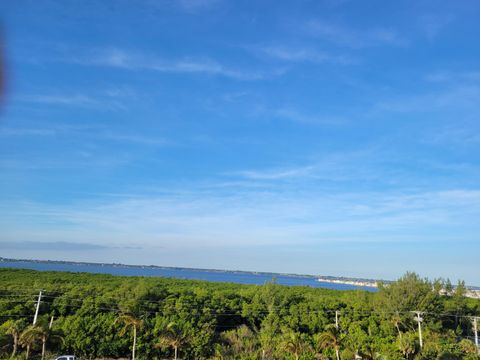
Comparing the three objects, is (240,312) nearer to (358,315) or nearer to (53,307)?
(358,315)

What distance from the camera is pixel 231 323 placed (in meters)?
47.3

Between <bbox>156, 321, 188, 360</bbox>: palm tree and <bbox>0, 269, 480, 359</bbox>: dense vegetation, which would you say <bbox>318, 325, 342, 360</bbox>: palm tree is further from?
<bbox>156, 321, 188, 360</bbox>: palm tree

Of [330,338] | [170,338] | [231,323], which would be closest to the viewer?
[330,338]

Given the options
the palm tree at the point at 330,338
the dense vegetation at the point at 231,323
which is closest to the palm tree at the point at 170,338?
the dense vegetation at the point at 231,323

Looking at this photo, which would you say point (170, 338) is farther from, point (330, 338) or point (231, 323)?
point (231, 323)

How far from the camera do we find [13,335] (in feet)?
95.5

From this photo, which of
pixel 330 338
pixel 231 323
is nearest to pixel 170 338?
pixel 330 338

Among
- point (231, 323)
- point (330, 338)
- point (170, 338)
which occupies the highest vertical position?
point (330, 338)

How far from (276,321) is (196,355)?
11.2m

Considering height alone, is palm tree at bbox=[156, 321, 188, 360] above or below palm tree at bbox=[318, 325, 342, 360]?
below

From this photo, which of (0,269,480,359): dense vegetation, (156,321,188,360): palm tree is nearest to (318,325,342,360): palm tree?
(0,269,480,359): dense vegetation

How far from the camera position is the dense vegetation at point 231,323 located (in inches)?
1304

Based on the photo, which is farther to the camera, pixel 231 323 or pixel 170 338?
pixel 231 323

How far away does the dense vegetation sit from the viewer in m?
33.1
